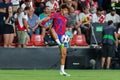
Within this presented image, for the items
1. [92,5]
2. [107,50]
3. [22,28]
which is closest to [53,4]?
[92,5]

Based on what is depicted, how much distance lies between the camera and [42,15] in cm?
2216

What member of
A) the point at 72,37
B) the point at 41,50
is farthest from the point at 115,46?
the point at 41,50

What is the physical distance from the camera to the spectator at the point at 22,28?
20562mm

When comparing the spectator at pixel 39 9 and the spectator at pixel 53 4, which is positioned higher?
the spectator at pixel 53 4

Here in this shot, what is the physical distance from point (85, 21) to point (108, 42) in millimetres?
1912

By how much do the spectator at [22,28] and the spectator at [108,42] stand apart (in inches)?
127

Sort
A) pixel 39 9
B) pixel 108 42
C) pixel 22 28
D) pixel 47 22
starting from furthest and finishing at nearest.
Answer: pixel 39 9 < pixel 47 22 < pixel 108 42 < pixel 22 28

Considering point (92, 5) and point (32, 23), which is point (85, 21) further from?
point (32, 23)

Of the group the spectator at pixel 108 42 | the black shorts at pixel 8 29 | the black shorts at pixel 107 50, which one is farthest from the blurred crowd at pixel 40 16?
the black shorts at pixel 107 50

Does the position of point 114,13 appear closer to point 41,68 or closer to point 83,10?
point 83,10

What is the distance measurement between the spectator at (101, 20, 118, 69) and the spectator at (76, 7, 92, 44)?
126 cm

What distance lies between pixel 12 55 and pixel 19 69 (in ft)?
2.04

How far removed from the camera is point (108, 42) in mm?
21094

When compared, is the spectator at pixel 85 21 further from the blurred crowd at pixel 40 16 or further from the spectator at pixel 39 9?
the spectator at pixel 39 9
